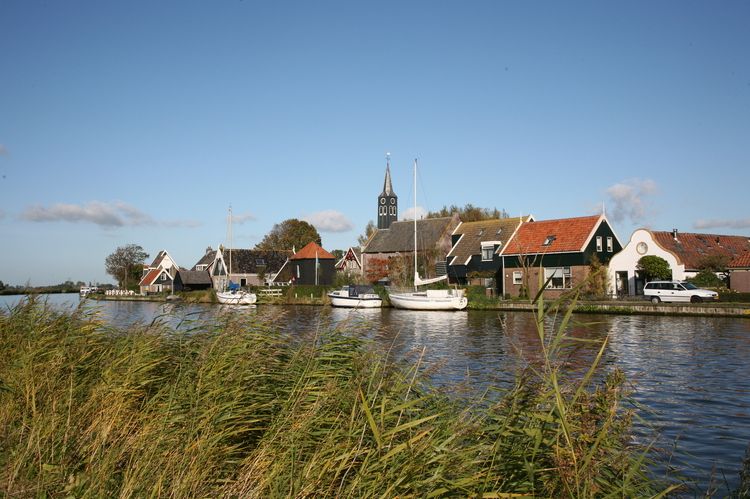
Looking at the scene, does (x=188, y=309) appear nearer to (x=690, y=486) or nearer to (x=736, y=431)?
(x=690, y=486)

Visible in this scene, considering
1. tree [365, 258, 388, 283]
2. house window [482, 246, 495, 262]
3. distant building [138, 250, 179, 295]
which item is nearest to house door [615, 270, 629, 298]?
house window [482, 246, 495, 262]

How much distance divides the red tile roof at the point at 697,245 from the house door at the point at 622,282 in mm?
3544

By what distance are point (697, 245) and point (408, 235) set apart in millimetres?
30412

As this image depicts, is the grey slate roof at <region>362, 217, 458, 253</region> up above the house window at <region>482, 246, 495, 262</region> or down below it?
above

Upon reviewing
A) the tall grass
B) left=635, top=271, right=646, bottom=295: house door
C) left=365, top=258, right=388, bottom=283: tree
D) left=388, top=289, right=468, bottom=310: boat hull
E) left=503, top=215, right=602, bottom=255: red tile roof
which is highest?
left=503, top=215, right=602, bottom=255: red tile roof

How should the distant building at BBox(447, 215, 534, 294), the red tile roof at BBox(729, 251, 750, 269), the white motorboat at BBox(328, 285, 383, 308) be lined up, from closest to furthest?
the red tile roof at BBox(729, 251, 750, 269), the white motorboat at BBox(328, 285, 383, 308), the distant building at BBox(447, 215, 534, 294)

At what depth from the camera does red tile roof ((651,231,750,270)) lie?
144ft

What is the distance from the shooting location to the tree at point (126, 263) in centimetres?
10850

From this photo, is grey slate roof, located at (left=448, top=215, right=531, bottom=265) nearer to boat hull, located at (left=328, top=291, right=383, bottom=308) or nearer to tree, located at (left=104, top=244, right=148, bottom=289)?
boat hull, located at (left=328, top=291, right=383, bottom=308)

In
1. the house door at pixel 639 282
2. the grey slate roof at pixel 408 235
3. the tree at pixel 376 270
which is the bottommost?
the house door at pixel 639 282

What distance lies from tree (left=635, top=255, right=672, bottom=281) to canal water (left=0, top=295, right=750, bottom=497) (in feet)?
30.9

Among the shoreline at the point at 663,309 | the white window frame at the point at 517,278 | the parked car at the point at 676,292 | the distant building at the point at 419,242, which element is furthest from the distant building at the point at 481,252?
the parked car at the point at 676,292

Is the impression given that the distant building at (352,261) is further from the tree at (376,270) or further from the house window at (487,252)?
the house window at (487,252)

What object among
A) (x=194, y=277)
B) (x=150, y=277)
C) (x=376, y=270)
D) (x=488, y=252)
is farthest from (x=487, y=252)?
(x=150, y=277)
